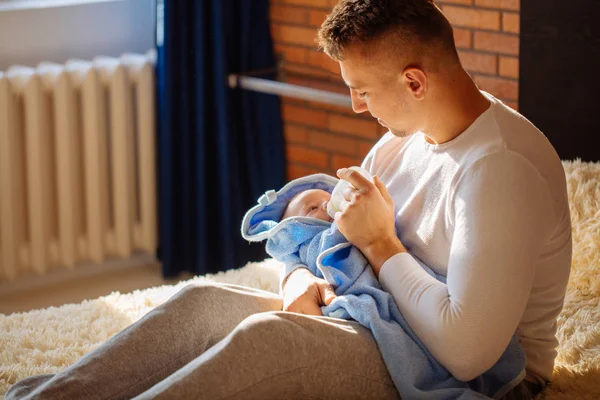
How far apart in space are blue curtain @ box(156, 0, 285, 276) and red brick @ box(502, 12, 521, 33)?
1113mm

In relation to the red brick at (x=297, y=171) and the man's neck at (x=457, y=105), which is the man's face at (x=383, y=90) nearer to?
the man's neck at (x=457, y=105)

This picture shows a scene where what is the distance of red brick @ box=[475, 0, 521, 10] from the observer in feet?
8.49

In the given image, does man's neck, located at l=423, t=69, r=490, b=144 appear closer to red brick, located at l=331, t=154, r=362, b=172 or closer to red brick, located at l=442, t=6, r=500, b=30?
red brick, located at l=442, t=6, r=500, b=30

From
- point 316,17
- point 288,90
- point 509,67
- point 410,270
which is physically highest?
point 316,17

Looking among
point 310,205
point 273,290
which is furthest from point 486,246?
point 273,290

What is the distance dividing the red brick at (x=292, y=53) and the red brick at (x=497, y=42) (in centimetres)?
84

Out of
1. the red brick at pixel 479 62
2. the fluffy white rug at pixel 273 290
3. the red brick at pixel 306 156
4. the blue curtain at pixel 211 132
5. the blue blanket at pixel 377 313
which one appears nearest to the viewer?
the blue blanket at pixel 377 313

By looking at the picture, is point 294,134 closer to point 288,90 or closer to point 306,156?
point 306,156

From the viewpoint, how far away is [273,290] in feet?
6.96

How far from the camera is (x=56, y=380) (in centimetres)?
137

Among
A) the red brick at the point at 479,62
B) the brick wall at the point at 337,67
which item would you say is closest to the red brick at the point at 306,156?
the brick wall at the point at 337,67

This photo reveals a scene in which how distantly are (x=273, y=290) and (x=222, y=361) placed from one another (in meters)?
0.82

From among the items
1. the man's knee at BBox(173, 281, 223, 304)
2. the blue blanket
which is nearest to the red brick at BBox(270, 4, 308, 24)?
the blue blanket

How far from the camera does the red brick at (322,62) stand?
3236mm
